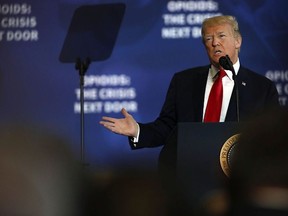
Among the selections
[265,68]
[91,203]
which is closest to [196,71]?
[265,68]

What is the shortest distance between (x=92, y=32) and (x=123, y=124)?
274 centimetres

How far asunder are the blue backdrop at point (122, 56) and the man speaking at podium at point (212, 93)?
1855 millimetres

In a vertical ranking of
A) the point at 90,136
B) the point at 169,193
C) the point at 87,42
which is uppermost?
the point at 87,42

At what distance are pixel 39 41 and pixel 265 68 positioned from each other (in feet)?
5.72

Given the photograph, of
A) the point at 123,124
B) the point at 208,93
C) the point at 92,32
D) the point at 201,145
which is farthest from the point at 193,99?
the point at 92,32

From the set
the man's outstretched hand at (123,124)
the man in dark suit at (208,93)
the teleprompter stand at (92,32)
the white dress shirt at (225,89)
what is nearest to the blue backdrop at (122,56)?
the teleprompter stand at (92,32)

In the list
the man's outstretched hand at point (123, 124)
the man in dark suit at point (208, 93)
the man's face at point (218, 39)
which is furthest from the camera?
the man's face at point (218, 39)

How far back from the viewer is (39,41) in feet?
15.8

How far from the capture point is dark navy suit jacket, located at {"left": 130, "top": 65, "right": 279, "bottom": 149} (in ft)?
8.00

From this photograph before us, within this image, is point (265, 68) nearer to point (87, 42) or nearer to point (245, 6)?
point (245, 6)

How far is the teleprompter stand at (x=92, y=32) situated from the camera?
477 centimetres

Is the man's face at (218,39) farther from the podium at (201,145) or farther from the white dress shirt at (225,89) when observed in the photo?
the podium at (201,145)

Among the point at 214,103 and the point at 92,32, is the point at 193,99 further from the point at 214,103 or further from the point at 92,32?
the point at 92,32

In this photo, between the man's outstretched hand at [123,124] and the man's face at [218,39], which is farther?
the man's face at [218,39]
